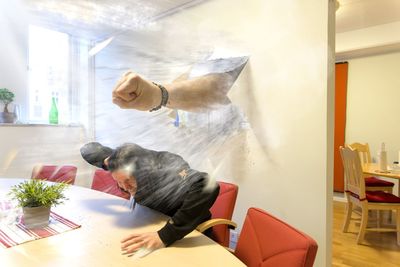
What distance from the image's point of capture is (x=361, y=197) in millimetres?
1762

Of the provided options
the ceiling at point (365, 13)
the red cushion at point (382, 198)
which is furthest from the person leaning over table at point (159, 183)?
the red cushion at point (382, 198)

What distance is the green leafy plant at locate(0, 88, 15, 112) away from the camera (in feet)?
0.95

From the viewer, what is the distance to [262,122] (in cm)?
36

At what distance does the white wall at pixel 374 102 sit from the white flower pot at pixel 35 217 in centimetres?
275

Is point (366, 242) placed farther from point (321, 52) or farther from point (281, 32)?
point (281, 32)

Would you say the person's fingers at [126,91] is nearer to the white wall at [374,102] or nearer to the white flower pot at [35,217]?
the white flower pot at [35,217]

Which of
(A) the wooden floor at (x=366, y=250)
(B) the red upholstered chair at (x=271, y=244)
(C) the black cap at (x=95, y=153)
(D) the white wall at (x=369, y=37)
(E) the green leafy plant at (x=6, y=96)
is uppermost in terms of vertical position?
(D) the white wall at (x=369, y=37)

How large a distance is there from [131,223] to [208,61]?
535mm

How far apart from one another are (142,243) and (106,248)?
8 centimetres

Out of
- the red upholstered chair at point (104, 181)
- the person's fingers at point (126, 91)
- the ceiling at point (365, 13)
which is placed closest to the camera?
the person's fingers at point (126, 91)

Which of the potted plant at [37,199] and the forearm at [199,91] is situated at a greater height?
the forearm at [199,91]

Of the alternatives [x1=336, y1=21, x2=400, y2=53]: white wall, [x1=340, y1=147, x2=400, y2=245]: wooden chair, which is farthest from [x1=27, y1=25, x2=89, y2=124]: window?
[x1=336, y1=21, x2=400, y2=53]: white wall

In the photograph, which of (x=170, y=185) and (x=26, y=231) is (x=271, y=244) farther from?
(x=26, y=231)

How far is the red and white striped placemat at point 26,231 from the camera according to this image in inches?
24.2
